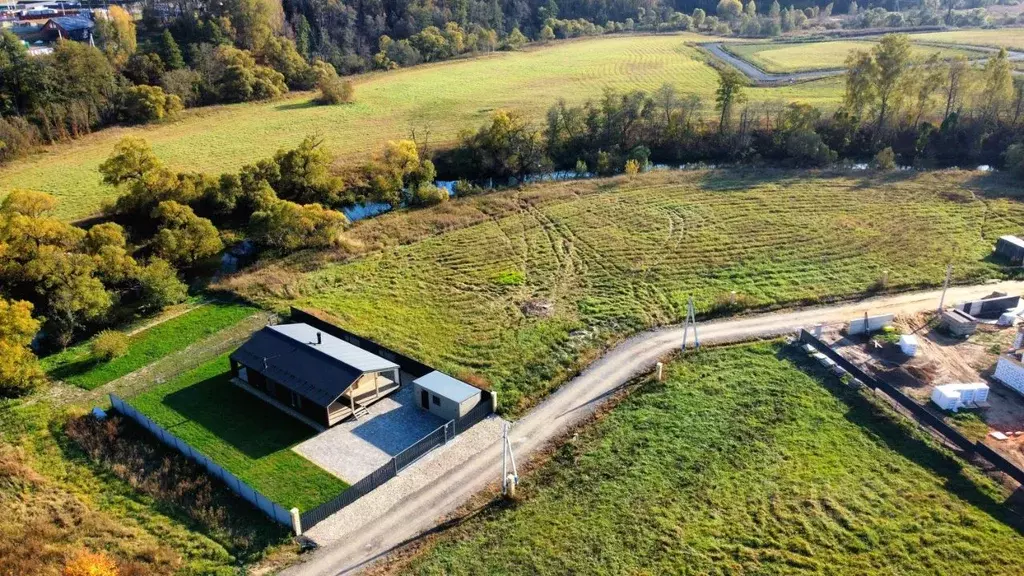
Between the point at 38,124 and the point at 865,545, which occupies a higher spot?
the point at 38,124

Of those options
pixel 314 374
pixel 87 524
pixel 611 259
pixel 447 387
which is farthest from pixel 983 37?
pixel 87 524

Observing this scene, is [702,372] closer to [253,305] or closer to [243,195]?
[253,305]

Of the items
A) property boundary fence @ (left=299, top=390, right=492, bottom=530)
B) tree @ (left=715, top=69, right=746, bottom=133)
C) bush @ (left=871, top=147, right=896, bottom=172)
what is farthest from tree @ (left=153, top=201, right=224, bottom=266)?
bush @ (left=871, top=147, right=896, bottom=172)

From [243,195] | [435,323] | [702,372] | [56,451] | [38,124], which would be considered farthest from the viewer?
[38,124]

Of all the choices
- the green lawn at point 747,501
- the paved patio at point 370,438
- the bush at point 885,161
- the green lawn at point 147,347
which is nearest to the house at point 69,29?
the green lawn at point 147,347

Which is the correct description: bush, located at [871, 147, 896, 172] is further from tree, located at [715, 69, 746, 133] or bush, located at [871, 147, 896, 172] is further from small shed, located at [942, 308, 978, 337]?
small shed, located at [942, 308, 978, 337]

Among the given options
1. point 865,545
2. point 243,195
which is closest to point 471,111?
point 243,195
